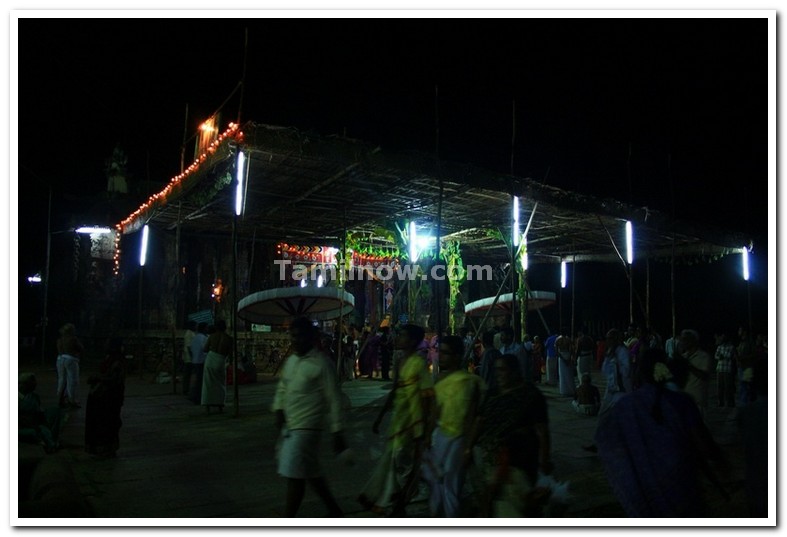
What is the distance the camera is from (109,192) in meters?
18.8

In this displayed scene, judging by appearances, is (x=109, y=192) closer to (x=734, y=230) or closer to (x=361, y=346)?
(x=361, y=346)

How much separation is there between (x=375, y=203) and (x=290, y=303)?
3.83 meters

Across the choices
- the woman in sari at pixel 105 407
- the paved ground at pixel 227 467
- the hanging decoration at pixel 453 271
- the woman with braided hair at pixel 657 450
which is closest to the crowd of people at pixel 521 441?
the woman with braided hair at pixel 657 450

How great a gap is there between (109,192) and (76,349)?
1097 centimetres

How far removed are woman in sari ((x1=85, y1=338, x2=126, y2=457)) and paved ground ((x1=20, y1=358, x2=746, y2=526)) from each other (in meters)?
0.18

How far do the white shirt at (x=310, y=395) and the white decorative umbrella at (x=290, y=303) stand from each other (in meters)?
5.37

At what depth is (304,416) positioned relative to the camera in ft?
13.7

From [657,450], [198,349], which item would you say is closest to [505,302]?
[198,349]

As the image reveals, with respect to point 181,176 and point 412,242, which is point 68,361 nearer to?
point 181,176

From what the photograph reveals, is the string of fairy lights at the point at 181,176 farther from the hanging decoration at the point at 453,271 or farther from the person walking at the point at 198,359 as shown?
the hanging decoration at the point at 453,271

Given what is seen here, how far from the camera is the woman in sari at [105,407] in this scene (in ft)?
21.8

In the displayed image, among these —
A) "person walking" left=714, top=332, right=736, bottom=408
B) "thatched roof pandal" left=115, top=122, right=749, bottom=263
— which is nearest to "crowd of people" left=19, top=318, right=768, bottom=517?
"person walking" left=714, top=332, right=736, bottom=408

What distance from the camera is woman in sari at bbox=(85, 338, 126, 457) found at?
665 cm
